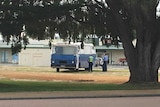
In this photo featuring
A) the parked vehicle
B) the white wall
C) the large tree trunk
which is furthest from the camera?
the white wall

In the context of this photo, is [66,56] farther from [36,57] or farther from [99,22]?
[36,57]

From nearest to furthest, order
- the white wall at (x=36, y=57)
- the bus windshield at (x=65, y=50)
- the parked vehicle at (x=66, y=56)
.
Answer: the parked vehicle at (x=66, y=56), the bus windshield at (x=65, y=50), the white wall at (x=36, y=57)

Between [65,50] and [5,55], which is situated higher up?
[65,50]

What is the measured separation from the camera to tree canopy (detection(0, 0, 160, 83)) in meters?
26.5

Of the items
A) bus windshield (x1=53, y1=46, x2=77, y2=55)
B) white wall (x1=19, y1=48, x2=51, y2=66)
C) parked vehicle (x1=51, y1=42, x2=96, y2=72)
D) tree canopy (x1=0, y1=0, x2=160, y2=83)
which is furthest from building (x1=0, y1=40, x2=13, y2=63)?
tree canopy (x1=0, y1=0, x2=160, y2=83)

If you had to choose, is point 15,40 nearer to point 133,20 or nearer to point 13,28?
point 13,28

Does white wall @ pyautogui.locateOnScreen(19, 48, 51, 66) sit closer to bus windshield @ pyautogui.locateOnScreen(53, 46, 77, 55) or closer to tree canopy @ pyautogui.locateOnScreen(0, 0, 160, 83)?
bus windshield @ pyautogui.locateOnScreen(53, 46, 77, 55)

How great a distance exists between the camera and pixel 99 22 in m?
29.6

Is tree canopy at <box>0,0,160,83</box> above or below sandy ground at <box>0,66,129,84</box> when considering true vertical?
above

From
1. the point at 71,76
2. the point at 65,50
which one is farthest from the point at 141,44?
the point at 65,50

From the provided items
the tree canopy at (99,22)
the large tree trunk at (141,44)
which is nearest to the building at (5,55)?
the tree canopy at (99,22)

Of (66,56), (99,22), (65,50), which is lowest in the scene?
(66,56)

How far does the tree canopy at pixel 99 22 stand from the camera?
26.5m

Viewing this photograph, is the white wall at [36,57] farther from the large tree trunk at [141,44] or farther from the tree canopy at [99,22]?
the large tree trunk at [141,44]
